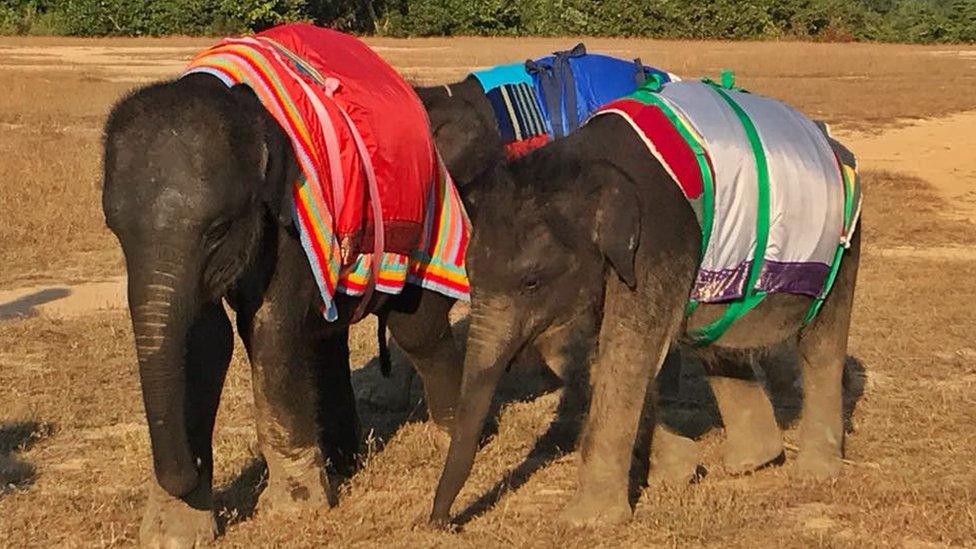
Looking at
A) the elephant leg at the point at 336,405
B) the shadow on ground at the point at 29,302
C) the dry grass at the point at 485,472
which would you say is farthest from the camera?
the shadow on ground at the point at 29,302

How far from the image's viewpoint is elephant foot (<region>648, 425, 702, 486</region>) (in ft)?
21.2

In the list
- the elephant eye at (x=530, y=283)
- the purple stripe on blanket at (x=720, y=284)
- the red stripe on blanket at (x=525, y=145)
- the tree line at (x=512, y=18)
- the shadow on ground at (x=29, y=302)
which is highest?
the elephant eye at (x=530, y=283)

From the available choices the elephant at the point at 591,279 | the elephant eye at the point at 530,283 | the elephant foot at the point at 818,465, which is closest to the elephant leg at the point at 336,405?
the elephant at the point at 591,279

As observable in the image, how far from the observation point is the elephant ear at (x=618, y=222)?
552 cm

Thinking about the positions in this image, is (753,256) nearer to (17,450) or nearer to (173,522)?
(173,522)

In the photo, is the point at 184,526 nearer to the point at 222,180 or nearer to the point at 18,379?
the point at 222,180

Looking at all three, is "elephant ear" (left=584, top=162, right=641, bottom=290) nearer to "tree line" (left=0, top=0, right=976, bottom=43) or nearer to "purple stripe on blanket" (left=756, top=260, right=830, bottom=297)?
"purple stripe on blanket" (left=756, top=260, right=830, bottom=297)

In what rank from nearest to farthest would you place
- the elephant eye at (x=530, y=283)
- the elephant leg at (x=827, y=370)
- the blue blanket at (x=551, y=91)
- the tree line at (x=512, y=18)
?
1. the elephant eye at (x=530, y=283)
2. the elephant leg at (x=827, y=370)
3. the blue blanket at (x=551, y=91)
4. the tree line at (x=512, y=18)

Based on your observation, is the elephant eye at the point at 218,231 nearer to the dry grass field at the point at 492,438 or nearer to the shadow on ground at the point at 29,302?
the dry grass field at the point at 492,438

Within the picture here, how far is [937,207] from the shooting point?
50.1 feet

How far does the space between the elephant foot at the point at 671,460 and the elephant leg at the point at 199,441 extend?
1956 mm

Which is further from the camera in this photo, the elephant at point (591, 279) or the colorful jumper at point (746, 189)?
the colorful jumper at point (746, 189)

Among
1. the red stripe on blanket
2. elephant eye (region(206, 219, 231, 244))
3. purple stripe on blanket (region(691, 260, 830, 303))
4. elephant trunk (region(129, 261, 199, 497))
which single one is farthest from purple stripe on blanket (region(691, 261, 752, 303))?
elephant trunk (region(129, 261, 199, 497))

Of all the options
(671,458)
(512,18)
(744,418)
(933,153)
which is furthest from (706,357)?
(512,18)
